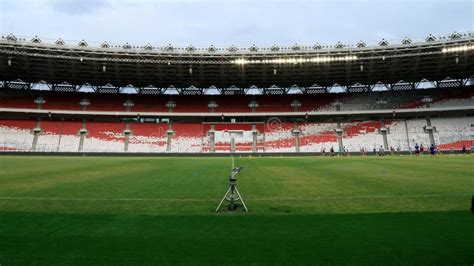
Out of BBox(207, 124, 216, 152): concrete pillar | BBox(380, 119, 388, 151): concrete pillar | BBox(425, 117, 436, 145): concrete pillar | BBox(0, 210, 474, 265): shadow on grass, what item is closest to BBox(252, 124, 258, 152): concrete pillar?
BBox(207, 124, 216, 152): concrete pillar

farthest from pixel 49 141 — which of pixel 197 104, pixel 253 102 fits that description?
pixel 253 102

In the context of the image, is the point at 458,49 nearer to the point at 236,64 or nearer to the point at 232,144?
the point at 236,64

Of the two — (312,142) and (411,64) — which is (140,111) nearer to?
(312,142)

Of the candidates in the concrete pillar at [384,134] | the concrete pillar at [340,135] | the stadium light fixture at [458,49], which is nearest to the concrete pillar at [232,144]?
the concrete pillar at [340,135]

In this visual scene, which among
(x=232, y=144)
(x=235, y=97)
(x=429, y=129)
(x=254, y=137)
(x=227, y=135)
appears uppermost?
(x=235, y=97)

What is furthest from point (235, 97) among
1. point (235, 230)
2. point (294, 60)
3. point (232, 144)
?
point (235, 230)

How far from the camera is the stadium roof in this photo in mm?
46250

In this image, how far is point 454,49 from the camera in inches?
1759

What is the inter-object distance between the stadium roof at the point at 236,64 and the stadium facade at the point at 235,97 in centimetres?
16

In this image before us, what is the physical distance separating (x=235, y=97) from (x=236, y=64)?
1404 cm

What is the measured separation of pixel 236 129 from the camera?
6094 centimetres

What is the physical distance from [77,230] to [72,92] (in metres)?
62.8

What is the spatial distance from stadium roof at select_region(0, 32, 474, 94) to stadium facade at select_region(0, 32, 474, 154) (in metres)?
0.16

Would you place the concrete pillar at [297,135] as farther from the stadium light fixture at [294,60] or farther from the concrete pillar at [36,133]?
the concrete pillar at [36,133]
